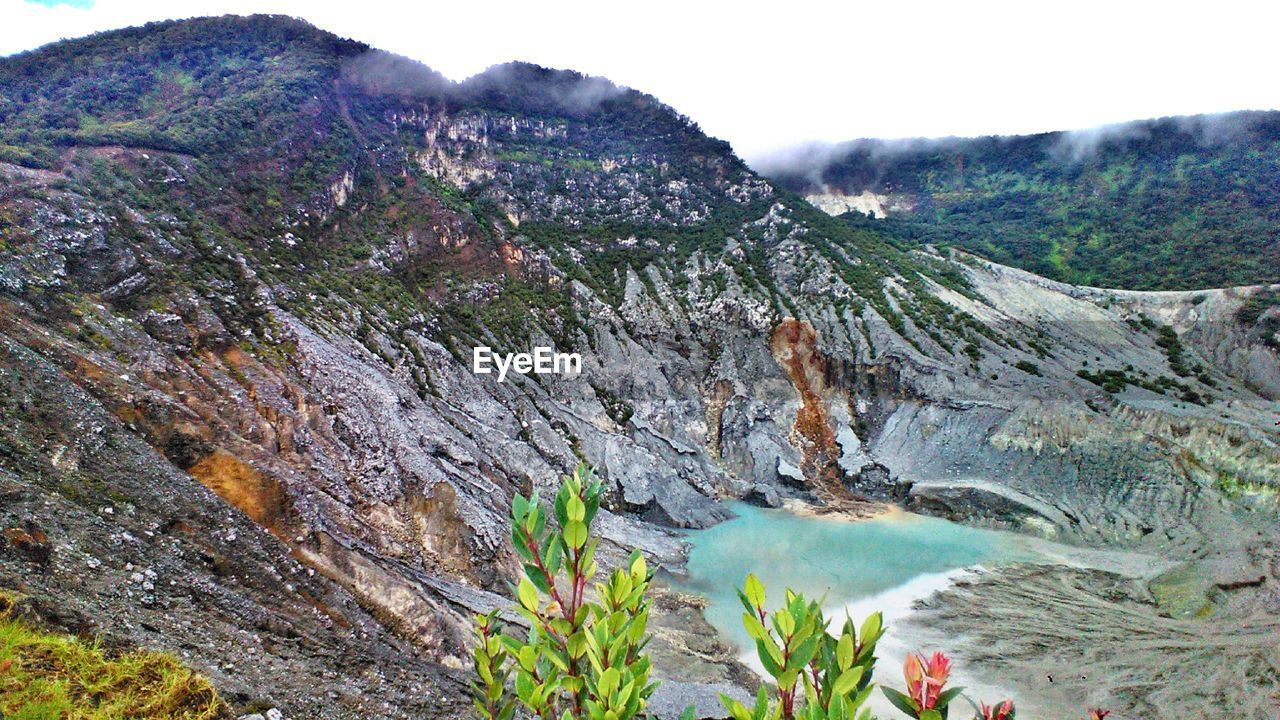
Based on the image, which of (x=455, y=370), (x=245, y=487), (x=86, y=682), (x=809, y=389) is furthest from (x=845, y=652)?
(x=809, y=389)

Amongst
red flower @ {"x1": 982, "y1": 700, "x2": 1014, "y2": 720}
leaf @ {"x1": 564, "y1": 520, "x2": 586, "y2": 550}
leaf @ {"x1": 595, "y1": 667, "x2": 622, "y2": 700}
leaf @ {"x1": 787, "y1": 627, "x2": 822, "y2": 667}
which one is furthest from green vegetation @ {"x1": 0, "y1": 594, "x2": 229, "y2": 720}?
red flower @ {"x1": 982, "y1": 700, "x2": 1014, "y2": 720}

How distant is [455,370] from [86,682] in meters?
21.9

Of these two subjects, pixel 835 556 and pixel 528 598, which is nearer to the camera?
pixel 528 598

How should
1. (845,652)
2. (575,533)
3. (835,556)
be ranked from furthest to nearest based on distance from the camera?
(835,556) < (575,533) < (845,652)

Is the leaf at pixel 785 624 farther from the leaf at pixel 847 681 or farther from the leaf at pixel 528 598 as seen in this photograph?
the leaf at pixel 528 598

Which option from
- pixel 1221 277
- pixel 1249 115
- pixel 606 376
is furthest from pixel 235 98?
pixel 1249 115

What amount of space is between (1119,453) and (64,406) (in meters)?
36.6

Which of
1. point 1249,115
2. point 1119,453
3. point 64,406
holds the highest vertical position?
point 1249,115

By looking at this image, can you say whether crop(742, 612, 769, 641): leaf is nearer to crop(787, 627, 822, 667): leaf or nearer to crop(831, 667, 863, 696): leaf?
crop(787, 627, 822, 667): leaf

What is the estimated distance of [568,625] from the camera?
8.93 feet

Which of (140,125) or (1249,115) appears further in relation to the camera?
(1249,115)

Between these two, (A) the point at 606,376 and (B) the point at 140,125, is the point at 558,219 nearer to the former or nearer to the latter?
(A) the point at 606,376

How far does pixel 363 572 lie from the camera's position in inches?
470

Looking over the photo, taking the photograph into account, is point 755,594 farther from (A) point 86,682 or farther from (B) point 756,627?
(A) point 86,682
